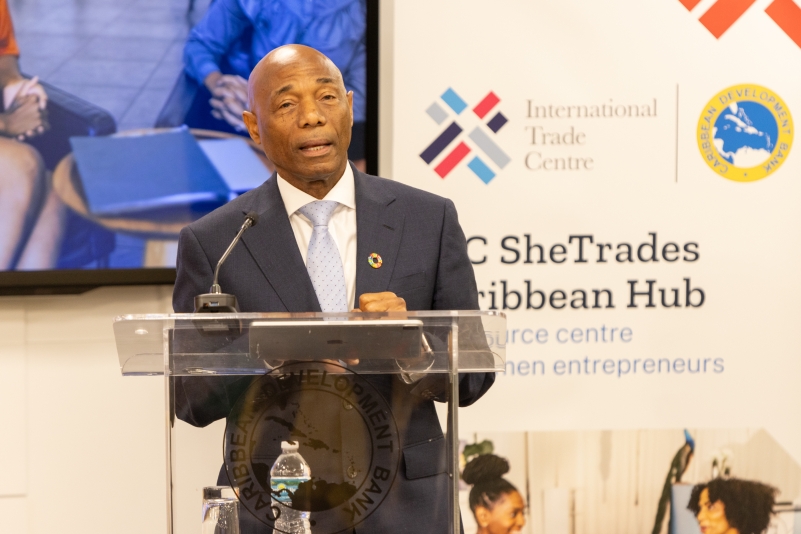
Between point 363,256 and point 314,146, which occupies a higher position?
point 314,146

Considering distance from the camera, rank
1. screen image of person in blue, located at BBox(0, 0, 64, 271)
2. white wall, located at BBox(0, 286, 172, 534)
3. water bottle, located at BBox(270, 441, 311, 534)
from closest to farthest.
Result: water bottle, located at BBox(270, 441, 311, 534) < screen image of person in blue, located at BBox(0, 0, 64, 271) < white wall, located at BBox(0, 286, 172, 534)

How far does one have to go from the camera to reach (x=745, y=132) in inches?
127

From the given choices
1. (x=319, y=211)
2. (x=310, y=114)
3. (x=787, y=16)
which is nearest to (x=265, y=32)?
(x=310, y=114)

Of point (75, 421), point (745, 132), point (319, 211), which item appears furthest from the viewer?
point (75, 421)

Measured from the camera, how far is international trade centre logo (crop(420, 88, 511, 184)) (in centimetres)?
318

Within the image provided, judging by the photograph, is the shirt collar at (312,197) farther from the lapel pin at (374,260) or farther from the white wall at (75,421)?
the white wall at (75,421)

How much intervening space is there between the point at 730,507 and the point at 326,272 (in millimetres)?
1997

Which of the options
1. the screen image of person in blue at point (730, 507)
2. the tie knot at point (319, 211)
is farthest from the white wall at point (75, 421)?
the screen image of person in blue at point (730, 507)

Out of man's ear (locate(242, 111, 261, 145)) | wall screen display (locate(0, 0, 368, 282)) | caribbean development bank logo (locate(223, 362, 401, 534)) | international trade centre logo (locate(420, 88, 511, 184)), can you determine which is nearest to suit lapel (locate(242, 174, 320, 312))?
man's ear (locate(242, 111, 261, 145))

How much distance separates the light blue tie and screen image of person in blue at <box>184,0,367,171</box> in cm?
156

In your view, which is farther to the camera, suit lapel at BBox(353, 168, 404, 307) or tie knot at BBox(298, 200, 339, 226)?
tie knot at BBox(298, 200, 339, 226)

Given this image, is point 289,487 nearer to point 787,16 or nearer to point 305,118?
point 305,118

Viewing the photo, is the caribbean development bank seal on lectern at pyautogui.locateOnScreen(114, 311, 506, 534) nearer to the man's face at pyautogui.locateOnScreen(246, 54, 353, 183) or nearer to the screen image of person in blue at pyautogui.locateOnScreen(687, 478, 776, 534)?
the man's face at pyautogui.locateOnScreen(246, 54, 353, 183)

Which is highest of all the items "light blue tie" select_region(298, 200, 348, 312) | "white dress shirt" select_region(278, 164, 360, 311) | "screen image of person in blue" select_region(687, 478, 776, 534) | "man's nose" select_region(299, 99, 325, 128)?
"man's nose" select_region(299, 99, 325, 128)
